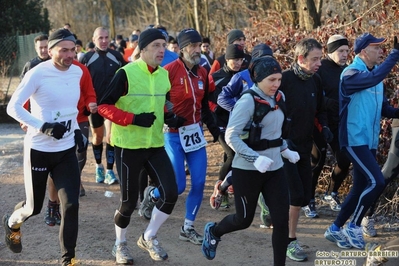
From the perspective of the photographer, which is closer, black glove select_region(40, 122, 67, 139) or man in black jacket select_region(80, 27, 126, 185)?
black glove select_region(40, 122, 67, 139)

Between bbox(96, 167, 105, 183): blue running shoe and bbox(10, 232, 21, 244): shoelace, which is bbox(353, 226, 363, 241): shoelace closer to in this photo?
bbox(10, 232, 21, 244): shoelace

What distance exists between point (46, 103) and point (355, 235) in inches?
133

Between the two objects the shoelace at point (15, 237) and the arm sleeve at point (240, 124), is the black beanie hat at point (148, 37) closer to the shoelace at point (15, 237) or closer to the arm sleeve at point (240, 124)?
the arm sleeve at point (240, 124)

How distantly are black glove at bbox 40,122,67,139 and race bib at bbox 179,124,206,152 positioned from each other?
153 cm

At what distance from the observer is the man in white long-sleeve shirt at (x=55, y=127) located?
534cm

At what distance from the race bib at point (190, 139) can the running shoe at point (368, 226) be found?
80.1 inches

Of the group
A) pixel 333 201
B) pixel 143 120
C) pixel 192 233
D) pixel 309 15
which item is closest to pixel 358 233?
pixel 333 201

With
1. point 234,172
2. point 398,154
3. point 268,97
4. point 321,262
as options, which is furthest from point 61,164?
point 398,154

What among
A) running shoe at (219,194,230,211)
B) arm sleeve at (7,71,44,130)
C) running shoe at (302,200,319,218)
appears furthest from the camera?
running shoe at (219,194,230,211)

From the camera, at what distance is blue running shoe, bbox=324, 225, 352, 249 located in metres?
6.34

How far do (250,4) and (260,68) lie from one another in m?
14.3

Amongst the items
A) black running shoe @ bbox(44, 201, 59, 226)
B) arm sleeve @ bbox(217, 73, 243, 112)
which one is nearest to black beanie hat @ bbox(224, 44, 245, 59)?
arm sleeve @ bbox(217, 73, 243, 112)

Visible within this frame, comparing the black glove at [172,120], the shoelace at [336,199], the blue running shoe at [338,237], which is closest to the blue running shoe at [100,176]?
the shoelace at [336,199]

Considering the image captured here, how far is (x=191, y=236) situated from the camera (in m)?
6.54
